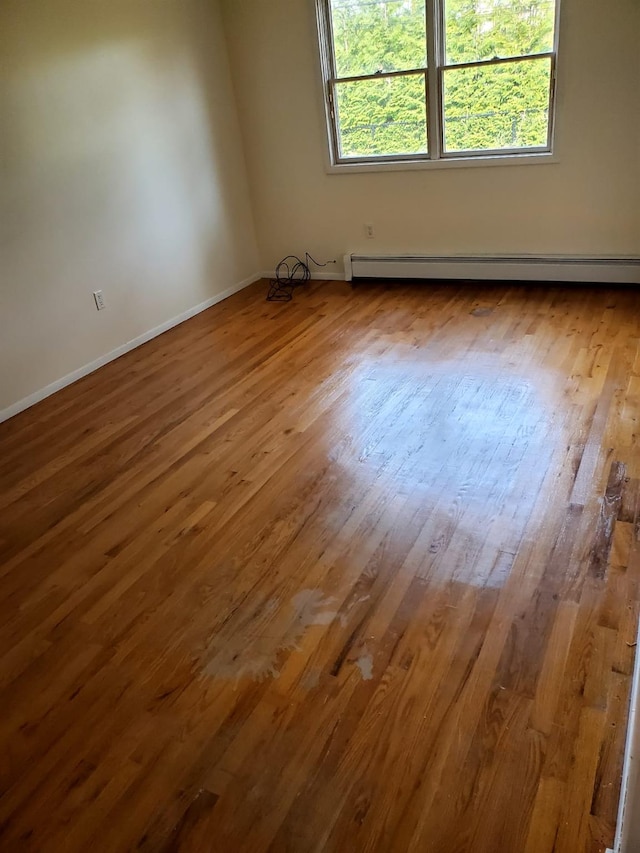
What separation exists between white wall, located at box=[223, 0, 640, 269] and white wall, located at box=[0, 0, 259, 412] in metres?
0.30

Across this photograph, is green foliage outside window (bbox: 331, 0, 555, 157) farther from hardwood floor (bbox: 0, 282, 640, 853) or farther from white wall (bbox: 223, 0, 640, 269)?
hardwood floor (bbox: 0, 282, 640, 853)

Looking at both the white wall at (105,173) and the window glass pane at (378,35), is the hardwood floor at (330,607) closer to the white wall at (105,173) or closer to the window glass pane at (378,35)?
the white wall at (105,173)

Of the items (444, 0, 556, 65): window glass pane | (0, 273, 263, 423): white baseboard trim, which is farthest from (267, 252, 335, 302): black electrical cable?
(444, 0, 556, 65): window glass pane

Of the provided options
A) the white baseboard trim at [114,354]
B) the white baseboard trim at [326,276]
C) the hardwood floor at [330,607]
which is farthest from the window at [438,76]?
the hardwood floor at [330,607]

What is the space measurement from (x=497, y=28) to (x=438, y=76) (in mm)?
443

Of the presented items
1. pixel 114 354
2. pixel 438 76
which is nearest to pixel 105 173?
pixel 114 354

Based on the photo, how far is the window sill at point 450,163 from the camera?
4.09 meters

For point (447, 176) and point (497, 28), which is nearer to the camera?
point (497, 28)

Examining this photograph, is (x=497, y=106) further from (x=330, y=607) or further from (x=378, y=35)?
(x=330, y=607)

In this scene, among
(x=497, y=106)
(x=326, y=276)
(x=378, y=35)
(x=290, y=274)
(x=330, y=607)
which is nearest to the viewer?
(x=330, y=607)

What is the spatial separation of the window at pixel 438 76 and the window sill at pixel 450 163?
4 centimetres

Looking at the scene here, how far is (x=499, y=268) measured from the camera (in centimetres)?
446

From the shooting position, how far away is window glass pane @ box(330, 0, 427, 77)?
4129 mm

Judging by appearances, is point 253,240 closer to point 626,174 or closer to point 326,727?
point 626,174
